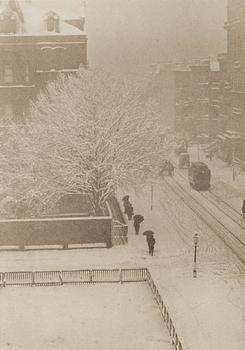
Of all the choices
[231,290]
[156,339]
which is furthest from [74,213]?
[156,339]

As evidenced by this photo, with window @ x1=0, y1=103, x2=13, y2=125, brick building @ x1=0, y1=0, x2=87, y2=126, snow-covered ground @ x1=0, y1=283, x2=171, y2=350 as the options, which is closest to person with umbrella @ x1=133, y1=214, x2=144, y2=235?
snow-covered ground @ x1=0, y1=283, x2=171, y2=350

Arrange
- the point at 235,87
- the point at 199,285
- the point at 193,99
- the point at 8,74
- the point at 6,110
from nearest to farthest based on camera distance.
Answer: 1. the point at 199,285
2. the point at 8,74
3. the point at 6,110
4. the point at 235,87
5. the point at 193,99

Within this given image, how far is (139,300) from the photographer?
2320 centimetres

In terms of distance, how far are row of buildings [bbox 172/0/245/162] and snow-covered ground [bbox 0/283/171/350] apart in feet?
112

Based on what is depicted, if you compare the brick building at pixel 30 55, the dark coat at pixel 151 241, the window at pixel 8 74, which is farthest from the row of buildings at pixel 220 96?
the dark coat at pixel 151 241

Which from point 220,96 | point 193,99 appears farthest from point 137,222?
point 193,99

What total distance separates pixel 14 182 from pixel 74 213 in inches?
184

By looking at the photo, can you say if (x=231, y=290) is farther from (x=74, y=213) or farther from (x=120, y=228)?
(x=74, y=213)

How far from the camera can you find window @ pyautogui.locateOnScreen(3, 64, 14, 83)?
49.0m

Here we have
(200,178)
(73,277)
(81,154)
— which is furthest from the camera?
(200,178)

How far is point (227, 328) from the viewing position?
807 inches

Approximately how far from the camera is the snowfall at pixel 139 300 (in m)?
20.0

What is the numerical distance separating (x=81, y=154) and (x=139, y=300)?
11.4 meters

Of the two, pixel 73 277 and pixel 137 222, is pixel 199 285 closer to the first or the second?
pixel 73 277
